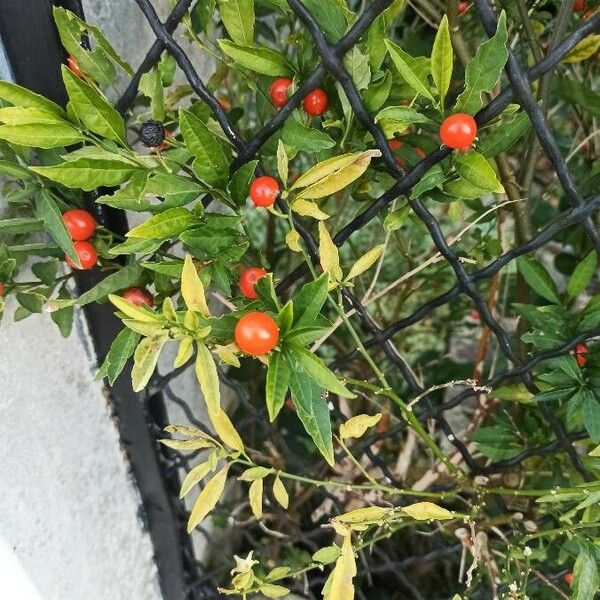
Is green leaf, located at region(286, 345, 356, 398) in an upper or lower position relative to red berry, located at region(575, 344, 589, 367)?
upper

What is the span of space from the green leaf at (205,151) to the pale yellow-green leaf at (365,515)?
335 millimetres

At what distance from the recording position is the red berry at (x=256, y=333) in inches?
18.0

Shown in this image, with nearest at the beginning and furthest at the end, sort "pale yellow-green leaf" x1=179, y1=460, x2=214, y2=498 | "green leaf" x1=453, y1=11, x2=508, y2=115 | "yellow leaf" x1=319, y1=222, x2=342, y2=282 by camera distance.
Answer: "green leaf" x1=453, y1=11, x2=508, y2=115 → "yellow leaf" x1=319, y1=222, x2=342, y2=282 → "pale yellow-green leaf" x1=179, y1=460, x2=214, y2=498

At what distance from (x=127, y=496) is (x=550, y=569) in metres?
0.65

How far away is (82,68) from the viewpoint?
0.55 m

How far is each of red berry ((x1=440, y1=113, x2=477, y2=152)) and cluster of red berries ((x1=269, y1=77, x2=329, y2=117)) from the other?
117 mm

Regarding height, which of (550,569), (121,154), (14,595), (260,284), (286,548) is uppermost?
(121,154)

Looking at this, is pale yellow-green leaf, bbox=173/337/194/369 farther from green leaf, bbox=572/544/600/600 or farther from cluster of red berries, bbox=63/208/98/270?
green leaf, bbox=572/544/600/600

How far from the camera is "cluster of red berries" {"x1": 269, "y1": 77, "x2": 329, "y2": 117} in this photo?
0.54m

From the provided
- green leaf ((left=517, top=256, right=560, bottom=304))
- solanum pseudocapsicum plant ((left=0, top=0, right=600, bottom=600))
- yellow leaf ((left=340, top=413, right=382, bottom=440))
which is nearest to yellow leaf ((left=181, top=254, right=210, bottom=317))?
solanum pseudocapsicum plant ((left=0, top=0, right=600, bottom=600))

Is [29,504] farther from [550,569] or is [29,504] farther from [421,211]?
[550,569]

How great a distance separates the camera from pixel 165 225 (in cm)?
50

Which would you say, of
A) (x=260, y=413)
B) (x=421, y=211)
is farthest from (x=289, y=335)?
(x=260, y=413)

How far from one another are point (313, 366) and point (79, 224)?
0.91ft
